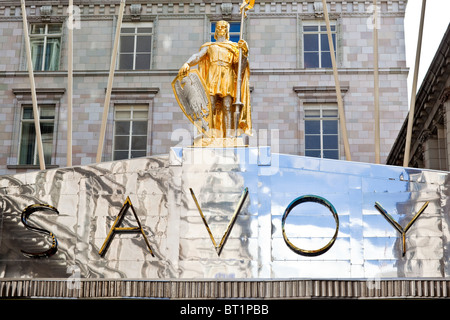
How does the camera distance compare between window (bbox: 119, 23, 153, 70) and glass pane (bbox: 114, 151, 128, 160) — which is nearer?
glass pane (bbox: 114, 151, 128, 160)

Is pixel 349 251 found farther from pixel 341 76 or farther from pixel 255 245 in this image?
pixel 341 76

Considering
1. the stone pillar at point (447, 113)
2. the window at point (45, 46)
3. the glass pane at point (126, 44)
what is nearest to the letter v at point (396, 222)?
the stone pillar at point (447, 113)

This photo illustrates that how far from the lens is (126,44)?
41219 mm

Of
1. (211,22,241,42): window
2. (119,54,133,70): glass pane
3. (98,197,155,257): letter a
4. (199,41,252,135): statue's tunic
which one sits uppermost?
(211,22,241,42): window

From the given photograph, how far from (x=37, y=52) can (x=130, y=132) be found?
5.83 metres

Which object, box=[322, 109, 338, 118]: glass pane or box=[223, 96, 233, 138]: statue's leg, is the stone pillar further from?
box=[223, 96, 233, 138]: statue's leg

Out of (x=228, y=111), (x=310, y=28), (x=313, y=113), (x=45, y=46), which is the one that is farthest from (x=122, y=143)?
(x=228, y=111)

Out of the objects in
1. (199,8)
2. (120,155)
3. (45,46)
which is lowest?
(120,155)

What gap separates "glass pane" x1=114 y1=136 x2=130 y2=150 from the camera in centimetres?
3978

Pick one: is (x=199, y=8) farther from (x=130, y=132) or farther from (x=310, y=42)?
(x=130, y=132)

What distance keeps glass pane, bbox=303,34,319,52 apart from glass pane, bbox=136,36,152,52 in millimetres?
7042

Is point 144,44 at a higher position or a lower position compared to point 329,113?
higher

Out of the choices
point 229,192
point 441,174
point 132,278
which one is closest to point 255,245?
point 229,192

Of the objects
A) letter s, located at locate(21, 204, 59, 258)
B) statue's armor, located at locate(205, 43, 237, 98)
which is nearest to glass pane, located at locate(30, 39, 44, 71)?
statue's armor, located at locate(205, 43, 237, 98)
